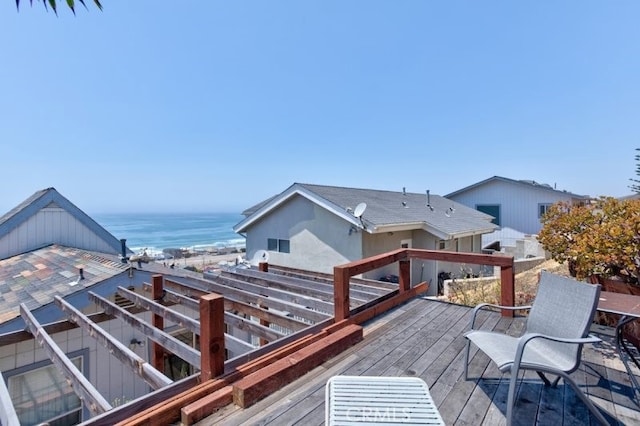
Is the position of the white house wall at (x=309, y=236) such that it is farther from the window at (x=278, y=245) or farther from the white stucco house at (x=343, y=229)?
the window at (x=278, y=245)

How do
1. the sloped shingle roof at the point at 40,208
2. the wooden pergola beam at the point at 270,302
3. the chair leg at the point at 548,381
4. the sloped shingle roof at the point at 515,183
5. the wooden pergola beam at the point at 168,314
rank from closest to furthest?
the chair leg at the point at 548,381 < the wooden pergola beam at the point at 168,314 < the wooden pergola beam at the point at 270,302 < the sloped shingle roof at the point at 40,208 < the sloped shingle roof at the point at 515,183

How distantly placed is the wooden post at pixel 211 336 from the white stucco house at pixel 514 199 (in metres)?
20.1

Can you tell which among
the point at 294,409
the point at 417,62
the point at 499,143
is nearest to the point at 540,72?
the point at 417,62

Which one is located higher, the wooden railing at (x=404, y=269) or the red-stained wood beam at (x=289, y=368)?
the wooden railing at (x=404, y=269)

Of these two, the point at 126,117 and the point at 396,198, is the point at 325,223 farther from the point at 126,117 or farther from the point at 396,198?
the point at 126,117

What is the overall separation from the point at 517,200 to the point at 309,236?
582 inches

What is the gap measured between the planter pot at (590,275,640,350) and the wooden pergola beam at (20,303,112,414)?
4.91 m

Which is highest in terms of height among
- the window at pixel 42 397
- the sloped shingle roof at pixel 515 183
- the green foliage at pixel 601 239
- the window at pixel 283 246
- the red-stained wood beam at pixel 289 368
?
the sloped shingle roof at pixel 515 183

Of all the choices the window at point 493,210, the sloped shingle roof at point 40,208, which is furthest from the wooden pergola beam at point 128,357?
the window at point 493,210

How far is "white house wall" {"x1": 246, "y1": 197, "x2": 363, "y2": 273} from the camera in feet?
36.7

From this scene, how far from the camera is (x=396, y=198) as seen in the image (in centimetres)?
1539

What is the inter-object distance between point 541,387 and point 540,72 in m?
11.8

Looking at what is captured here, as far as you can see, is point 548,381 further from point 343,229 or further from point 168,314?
point 343,229

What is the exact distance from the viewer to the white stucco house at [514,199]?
1822cm
